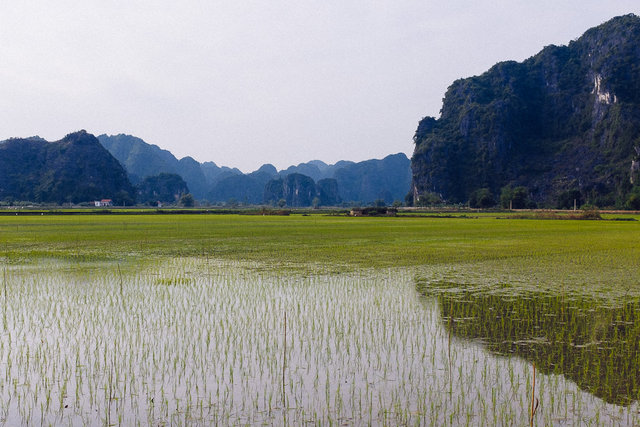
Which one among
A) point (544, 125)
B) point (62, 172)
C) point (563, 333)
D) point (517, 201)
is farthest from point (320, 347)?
point (544, 125)

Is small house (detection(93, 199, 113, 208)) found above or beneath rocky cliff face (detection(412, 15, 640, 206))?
beneath

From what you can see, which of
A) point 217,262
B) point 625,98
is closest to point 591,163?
point 625,98

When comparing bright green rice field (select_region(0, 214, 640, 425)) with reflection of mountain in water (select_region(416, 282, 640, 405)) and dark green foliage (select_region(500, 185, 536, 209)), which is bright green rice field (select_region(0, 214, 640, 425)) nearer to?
reflection of mountain in water (select_region(416, 282, 640, 405))

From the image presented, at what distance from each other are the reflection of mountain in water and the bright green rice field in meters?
0.03

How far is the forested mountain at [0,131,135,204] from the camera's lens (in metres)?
152

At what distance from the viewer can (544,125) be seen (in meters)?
163

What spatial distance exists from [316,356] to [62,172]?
171556 millimetres

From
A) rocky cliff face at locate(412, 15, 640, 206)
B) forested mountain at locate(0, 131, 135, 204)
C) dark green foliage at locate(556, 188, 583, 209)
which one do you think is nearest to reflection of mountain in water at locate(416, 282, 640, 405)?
dark green foliage at locate(556, 188, 583, 209)

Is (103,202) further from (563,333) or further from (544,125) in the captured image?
(563,333)

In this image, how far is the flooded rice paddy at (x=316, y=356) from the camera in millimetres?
4473

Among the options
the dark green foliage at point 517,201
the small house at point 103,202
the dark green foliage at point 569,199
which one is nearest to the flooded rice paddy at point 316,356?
the dark green foliage at point 517,201

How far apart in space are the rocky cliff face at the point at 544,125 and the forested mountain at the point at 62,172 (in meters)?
101

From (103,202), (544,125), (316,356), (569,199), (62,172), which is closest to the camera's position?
(316,356)

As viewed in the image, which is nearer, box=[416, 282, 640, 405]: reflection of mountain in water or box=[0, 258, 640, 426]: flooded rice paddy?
box=[0, 258, 640, 426]: flooded rice paddy
